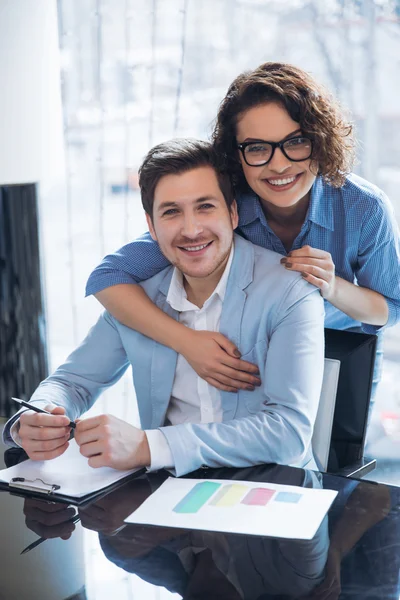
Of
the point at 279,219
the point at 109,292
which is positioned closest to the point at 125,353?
the point at 109,292

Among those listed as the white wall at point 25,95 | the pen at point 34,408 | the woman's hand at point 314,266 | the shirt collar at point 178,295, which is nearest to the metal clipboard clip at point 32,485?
the pen at point 34,408

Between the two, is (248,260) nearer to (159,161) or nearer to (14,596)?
(159,161)

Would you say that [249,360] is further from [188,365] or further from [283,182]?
[283,182]

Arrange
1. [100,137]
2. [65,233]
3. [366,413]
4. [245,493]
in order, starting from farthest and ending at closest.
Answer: [65,233]
[100,137]
[366,413]
[245,493]

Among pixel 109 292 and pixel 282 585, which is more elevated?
pixel 109 292

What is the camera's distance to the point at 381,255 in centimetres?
177

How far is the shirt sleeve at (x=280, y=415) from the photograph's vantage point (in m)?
1.28

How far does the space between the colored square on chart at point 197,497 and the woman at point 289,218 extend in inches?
12.4

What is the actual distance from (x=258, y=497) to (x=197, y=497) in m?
0.09

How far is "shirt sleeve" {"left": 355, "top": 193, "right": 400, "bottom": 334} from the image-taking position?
172 cm

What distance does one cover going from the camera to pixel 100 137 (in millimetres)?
3143

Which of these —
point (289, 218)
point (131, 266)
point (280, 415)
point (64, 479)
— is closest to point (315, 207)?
point (289, 218)

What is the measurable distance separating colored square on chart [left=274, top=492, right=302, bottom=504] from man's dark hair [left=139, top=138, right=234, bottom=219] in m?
0.67

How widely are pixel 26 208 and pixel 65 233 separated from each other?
141 cm
